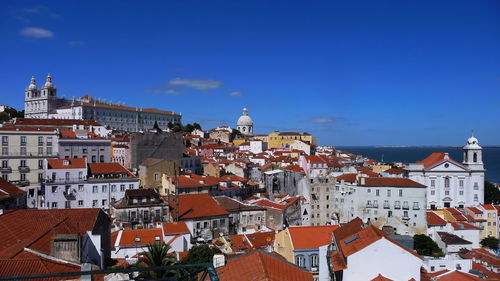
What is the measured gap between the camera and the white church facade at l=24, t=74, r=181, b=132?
107 m

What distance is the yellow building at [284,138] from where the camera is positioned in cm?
12244

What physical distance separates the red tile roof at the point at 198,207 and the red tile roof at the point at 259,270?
20.6 meters

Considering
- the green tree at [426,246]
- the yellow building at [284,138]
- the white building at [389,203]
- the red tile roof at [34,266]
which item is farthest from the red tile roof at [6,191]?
the yellow building at [284,138]

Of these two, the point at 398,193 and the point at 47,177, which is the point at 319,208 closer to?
the point at 398,193

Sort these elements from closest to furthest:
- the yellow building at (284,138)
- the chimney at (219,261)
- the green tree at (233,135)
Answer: the chimney at (219,261)
the yellow building at (284,138)
the green tree at (233,135)

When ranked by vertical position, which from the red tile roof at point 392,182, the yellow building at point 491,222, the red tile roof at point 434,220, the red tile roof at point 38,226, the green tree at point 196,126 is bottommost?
the yellow building at point 491,222

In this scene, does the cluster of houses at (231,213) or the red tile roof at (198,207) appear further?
the red tile roof at (198,207)

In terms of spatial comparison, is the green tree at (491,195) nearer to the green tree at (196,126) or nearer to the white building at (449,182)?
the white building at (449,182)

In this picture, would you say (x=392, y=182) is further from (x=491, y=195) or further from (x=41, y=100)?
(x=41, y=100)

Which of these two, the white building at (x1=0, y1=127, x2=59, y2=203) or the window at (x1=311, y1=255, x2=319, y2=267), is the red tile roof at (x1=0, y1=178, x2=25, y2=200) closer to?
the white building at (x1=0, y1=127, x2=59, y2=203)

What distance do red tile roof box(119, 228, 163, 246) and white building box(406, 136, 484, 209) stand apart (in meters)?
40.8

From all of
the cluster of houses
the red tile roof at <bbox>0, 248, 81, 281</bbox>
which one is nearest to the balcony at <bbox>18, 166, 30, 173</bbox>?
the cluster of houses

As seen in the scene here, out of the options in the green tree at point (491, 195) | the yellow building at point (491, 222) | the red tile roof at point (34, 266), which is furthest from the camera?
the green tree at point (491, 195)

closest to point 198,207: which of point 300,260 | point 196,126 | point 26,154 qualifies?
point 300,260
